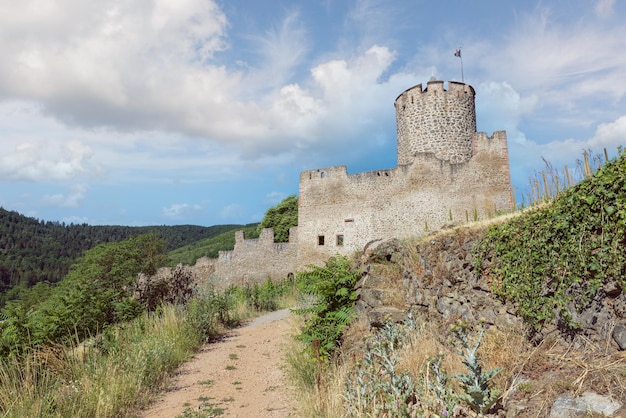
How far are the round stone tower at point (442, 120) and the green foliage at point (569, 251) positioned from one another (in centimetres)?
1845

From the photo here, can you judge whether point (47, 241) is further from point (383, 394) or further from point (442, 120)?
point (383, 394)

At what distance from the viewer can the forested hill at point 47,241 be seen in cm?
8200

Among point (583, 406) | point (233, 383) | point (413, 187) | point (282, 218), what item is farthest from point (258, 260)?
point (583, 406)

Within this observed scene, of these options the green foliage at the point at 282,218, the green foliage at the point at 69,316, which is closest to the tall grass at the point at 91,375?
the green foliage at the point at 69,316

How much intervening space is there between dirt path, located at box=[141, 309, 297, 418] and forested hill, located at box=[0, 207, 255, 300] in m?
60.9

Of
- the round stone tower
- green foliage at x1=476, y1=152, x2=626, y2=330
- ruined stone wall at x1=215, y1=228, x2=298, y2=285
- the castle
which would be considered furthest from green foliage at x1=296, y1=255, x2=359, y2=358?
ruined stone wall at x1=215, y1=228, x2=298, y2=285

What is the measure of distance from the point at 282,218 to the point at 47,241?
93732 millimetres

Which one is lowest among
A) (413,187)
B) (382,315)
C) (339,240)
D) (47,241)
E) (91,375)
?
(91,375)

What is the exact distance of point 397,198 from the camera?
2300cm

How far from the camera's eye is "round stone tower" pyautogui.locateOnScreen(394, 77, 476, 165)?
23594 millimetres

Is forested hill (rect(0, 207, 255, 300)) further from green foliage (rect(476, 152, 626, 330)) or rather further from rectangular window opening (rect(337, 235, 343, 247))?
green foliage (rect(476, 152, 626, 330))

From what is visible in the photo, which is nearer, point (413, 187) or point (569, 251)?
point (569, 251)

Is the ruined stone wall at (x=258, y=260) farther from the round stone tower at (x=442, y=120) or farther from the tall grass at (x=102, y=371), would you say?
the tall grass at (x=102, y=371)

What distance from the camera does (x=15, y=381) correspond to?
5664 mm
